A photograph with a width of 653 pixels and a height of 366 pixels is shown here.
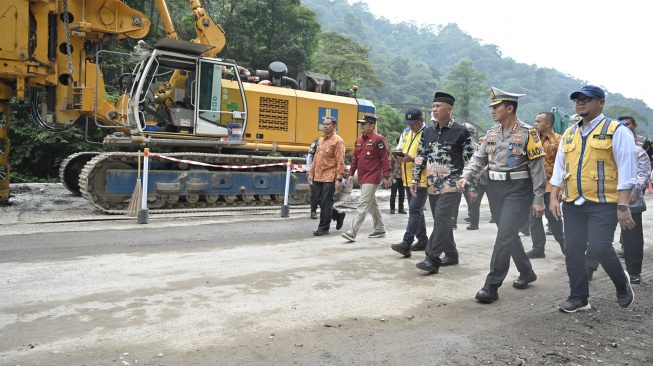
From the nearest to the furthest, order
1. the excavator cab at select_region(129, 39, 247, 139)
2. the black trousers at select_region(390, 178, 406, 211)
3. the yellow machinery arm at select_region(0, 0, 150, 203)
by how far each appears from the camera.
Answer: the yellow machinery arm at select_region(0, 0, 150, 203) < the excavator cab at select_region(129, 39, 247, 139) < the black trousers at select_region(390, 178, 406, 211)

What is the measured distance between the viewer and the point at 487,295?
4.75 meters

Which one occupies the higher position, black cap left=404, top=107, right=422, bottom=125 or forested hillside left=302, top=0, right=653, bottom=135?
forested hillside left=302, top=0, right=653, bottom=135

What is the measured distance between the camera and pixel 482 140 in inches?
213

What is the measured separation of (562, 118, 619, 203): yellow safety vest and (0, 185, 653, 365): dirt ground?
1047 mm

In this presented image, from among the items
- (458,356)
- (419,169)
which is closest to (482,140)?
(419,169)

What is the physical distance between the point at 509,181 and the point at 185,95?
7.94 m

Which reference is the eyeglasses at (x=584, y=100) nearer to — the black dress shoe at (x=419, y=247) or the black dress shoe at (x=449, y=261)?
the black dress shoe at (x=449, y=261)

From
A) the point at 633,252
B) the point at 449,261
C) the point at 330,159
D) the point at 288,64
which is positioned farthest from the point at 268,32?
the point at 633,252

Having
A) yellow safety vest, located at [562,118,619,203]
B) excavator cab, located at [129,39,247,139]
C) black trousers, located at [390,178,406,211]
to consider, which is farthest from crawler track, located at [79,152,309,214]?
yellow safety vest, located at [562,118,619,203]

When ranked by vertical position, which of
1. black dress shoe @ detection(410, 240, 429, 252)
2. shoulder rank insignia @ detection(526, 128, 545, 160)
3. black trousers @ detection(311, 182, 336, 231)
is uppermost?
shoulder rank insignia @ detection(526, 128, 545, 160)

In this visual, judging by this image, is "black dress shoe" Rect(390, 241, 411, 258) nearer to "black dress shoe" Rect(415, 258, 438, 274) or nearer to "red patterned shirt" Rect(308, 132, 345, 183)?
"black dress shoe" Rect(415, 258, 438, 274)

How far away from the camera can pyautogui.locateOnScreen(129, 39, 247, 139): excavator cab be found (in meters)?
10.5

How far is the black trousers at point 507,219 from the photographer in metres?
4.84

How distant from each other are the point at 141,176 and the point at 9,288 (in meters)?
5.74
